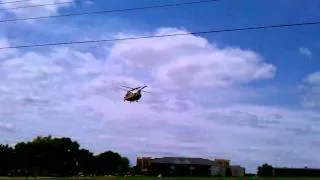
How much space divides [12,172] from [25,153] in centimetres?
776

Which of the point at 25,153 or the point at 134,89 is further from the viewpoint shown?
the point at 25,153

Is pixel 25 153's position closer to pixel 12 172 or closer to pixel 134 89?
pixel 12 172

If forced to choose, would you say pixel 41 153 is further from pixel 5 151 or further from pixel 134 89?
pixel 134 89

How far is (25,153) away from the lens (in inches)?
7854

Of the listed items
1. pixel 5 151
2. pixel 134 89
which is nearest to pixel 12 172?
pixel 5 151

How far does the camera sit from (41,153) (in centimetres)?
19850

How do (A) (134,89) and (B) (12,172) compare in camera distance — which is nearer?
(A) (134,89)

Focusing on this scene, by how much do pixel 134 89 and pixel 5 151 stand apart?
16318cm

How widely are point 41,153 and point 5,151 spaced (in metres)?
12.5

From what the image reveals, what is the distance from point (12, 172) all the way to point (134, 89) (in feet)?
536

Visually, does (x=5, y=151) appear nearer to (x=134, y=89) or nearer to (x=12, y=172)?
Result: (x=12, y=172)

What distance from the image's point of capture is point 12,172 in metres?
199

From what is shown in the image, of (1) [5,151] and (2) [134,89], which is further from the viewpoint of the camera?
(1) [5,151]

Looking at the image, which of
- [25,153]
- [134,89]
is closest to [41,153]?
[25,153]
